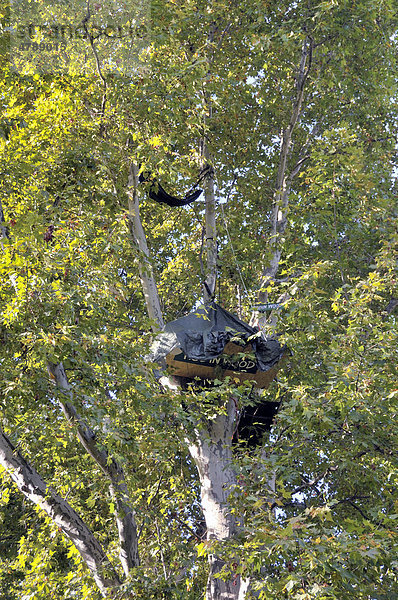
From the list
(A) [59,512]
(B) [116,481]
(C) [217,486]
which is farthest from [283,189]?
(A) [59,512]

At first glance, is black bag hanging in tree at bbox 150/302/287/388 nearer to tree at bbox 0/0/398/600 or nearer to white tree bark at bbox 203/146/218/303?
tree at bbox 0/0/398/600

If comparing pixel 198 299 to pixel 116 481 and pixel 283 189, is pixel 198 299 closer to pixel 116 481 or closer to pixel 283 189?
pixel 283 189

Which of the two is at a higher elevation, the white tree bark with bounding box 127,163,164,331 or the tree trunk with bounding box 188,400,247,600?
the white tree bark with bounding box 127,163,164,331

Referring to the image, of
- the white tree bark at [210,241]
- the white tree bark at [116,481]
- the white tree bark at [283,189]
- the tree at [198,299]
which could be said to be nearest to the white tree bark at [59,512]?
the tree at [198,299]

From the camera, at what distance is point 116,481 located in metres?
6.07

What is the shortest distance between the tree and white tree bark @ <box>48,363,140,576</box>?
0.08 feet

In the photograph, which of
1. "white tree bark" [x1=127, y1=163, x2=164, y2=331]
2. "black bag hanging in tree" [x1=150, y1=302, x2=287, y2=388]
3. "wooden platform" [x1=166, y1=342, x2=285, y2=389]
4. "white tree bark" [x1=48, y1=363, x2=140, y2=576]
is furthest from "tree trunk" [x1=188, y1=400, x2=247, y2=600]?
"white tree bark" [x1=127, y1=163, x2=164, y2=331]

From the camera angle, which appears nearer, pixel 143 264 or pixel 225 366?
pixel 225 366

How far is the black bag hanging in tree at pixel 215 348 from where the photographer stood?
645 centimetres

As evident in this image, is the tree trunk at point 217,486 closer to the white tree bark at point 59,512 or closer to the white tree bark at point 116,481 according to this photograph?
the white tree bark at point 116,481

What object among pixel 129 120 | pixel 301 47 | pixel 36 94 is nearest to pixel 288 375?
pixel 129 120

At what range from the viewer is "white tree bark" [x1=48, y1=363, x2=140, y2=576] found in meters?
5.73

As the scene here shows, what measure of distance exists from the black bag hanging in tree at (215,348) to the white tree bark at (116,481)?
4.02ft

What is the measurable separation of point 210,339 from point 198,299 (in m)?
3.28
